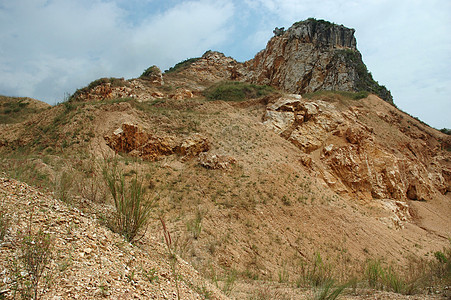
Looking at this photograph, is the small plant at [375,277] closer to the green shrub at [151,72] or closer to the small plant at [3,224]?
the small plant at [3,224]

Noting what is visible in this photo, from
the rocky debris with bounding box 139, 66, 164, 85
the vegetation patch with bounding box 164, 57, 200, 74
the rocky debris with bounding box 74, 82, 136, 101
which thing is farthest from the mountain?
the vegetation patch with bounding box 164, 57, 200, 74

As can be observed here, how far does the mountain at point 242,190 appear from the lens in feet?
11.8

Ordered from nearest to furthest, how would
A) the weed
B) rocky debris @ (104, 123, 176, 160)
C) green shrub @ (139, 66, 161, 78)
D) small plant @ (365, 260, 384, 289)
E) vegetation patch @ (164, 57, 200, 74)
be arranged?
the weed → small plant @ (365, 260, 384, 289) → rocky debris @ (104, 123, 176, 160) → green shrub @ (139, 66, 161, 78) → vegetation patch @ (164, 57, 200, 74)

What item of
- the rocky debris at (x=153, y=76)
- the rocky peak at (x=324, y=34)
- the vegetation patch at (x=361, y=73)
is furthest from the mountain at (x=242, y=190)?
the rocky peak at (x=324, y=34)

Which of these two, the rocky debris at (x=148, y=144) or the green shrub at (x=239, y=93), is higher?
the green shrub at (x=239, y=93)

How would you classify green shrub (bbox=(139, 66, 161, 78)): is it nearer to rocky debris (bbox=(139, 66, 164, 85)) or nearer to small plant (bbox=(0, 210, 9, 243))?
rocky debris (bbox=(139, 66, 164, 85))

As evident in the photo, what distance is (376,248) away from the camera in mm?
10648

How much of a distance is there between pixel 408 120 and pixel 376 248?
20639 millimetres

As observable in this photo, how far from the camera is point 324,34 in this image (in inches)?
1320

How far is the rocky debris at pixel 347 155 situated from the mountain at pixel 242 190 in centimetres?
10

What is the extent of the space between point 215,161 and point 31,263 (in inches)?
422

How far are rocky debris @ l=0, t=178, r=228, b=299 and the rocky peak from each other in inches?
1389

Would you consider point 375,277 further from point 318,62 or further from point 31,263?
point 318,62

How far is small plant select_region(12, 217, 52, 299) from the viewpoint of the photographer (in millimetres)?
2125
